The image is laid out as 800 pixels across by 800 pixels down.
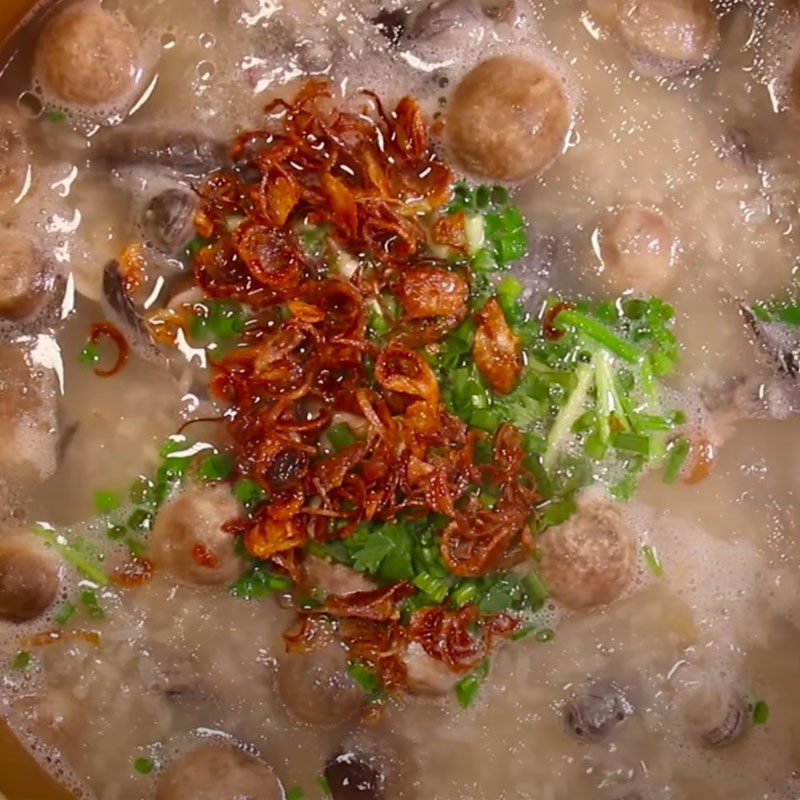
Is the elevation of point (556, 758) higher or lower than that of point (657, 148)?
lower

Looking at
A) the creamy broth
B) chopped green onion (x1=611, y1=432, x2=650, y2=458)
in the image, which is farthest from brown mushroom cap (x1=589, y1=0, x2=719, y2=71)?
chopped green onion (x1=611, y1=432, x2=650, y2=458)

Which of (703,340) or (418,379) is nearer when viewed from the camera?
(418,379)

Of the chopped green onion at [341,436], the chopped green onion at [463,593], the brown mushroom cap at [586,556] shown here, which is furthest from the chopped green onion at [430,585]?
the chopped green onion at [341,436]

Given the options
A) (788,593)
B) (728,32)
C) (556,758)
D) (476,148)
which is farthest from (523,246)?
(556,758)

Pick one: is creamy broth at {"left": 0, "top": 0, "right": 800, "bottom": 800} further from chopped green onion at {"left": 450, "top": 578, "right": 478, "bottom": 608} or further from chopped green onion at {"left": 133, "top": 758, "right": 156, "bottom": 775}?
chopped green onion at {"left": 450, "top": 578, "right": 478, "bottom": 608}

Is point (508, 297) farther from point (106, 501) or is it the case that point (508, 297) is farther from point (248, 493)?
point (106, 501)

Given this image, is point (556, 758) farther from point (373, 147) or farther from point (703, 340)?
point (373, 147)
